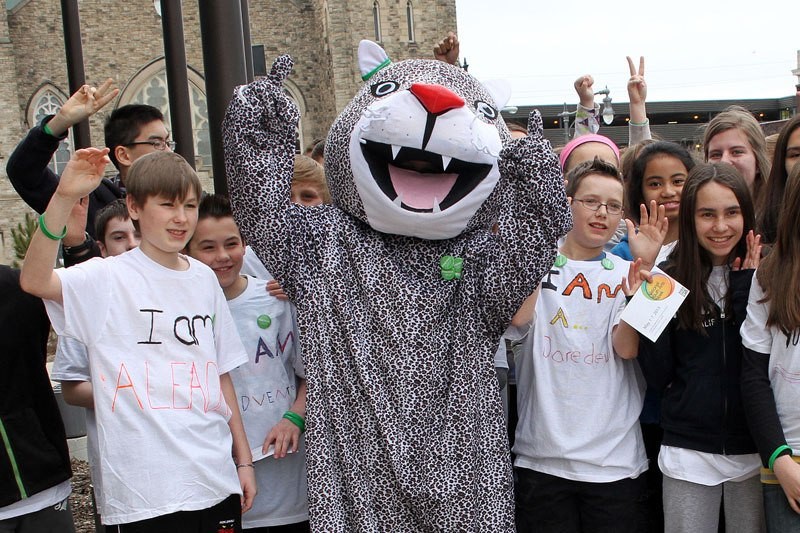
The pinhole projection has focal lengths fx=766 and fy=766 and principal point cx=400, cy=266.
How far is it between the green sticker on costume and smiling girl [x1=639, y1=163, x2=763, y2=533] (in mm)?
730

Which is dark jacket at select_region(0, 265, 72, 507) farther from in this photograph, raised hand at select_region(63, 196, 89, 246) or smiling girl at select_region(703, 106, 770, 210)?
smiling girl at select_region(703, 106, 770, 210)

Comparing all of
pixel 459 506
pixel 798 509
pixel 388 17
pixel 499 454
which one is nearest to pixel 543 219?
pixel 499 454

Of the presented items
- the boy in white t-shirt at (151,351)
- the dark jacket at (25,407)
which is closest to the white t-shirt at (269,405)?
the boy in white t-shirt at (151,351)

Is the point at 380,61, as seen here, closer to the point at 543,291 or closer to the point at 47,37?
the point at 543,291

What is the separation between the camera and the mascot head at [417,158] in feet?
7.88

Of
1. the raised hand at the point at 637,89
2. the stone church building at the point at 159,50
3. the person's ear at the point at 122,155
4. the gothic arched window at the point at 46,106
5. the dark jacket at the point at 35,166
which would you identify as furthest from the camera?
the gothic arched window at the point at 46,106

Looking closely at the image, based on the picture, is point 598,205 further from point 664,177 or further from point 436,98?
point 436,98

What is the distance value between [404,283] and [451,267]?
0.17 m

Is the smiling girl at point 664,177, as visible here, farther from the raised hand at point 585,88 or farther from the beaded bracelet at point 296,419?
the beaded bracelet at point 296,419

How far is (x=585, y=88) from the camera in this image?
4262mm

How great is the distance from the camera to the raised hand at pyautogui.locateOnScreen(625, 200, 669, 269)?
2758mm

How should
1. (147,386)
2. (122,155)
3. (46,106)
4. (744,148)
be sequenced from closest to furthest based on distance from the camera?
1. (147,386)
2. (744,148)
3. (122,155)
4. (46,106)

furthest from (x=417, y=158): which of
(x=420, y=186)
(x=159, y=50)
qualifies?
(x=159, y=50)

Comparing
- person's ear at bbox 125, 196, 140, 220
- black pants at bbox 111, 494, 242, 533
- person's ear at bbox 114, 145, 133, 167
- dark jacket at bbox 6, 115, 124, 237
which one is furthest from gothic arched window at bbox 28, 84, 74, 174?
black pants at bbox 111, 494, 242, 533
